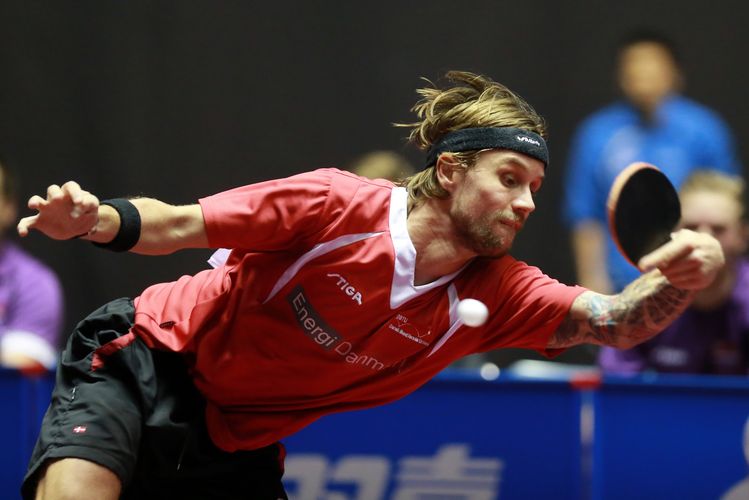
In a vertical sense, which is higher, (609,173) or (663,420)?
(609,173)

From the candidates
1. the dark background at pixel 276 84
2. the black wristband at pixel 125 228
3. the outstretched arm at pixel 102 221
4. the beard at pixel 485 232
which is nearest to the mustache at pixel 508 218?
the beard at pixel 485 232

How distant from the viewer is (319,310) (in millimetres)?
3492

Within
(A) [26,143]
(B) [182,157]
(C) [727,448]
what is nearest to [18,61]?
(A) [26,143]

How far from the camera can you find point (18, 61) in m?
6.99

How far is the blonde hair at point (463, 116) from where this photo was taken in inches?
143

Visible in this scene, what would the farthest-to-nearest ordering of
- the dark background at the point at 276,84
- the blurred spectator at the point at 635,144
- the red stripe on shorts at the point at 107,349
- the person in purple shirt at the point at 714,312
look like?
the dark background at the point at 276,84
the blurred spectator at the point at 635,144
the person in purple shirt at the point at 714,312
the red stripe on shorts at the point at 107,349

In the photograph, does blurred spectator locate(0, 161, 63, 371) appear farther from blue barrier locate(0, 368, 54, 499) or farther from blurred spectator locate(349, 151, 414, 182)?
blurred spectator locate(349, 151, 414, 182)

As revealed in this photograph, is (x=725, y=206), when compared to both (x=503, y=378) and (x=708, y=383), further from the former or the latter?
(x=503, y=378)

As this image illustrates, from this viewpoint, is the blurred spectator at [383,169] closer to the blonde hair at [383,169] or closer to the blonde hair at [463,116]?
the blonde hair at [383,169]

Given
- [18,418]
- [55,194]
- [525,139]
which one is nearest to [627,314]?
[525,139]

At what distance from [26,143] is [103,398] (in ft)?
12.7

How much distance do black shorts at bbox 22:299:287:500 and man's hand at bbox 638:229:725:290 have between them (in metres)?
1.27

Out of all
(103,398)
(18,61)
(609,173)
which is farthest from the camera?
(18,61)

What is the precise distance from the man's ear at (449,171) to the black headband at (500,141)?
3 centimetres
